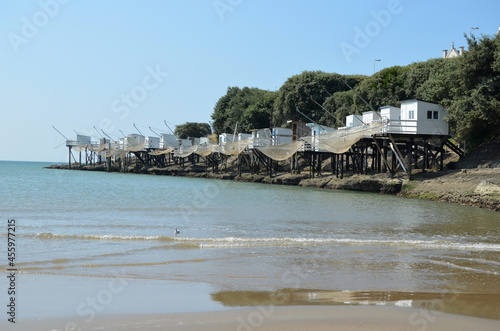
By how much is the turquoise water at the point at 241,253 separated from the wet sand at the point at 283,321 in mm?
345

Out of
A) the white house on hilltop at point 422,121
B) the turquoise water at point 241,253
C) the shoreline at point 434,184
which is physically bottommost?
the turquoise water at point 241,253

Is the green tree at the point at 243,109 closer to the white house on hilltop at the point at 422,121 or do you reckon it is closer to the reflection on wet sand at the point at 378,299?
the white house on hilltop at the point at 422,121

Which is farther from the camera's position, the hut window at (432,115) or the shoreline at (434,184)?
the hut window at (432,115)

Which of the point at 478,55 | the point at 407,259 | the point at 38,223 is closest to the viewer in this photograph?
the point at 407,259

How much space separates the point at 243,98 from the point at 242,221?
57.6 metres

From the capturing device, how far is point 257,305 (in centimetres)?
598

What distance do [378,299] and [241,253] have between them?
3.91 metres

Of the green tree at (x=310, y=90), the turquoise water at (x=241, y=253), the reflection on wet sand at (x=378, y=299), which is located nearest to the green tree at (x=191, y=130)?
the green tree at (x=310, y=90)

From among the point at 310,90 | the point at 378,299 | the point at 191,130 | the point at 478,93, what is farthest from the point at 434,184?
the point at 191,130

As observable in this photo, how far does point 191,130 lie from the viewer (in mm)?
86500

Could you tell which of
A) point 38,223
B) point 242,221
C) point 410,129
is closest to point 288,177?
point 410,129

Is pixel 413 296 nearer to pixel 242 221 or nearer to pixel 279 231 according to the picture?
pixel 279 231

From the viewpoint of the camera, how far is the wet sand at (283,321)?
17.0 feet

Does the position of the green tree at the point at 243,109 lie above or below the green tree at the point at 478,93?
above
